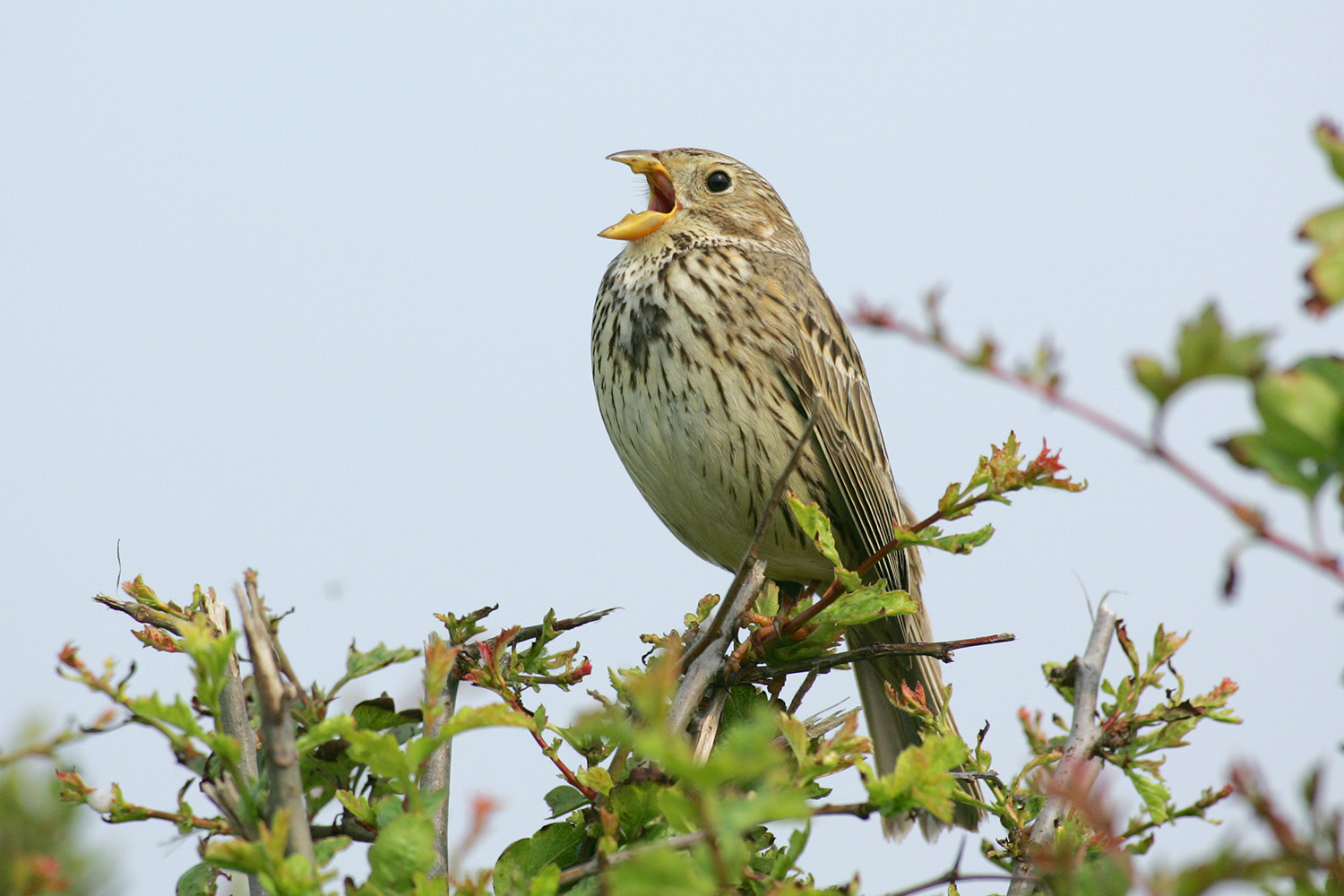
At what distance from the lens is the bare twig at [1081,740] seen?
7.23 feet

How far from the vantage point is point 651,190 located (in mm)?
5199

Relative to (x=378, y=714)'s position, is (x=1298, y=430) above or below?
below

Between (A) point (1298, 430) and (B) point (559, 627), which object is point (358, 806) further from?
(A) point (1298, 430)

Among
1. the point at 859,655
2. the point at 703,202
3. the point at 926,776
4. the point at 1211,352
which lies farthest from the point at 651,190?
the point at 1211,352

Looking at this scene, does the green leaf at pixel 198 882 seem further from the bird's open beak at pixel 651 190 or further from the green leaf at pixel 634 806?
the bird's open beak at pixel 651 190

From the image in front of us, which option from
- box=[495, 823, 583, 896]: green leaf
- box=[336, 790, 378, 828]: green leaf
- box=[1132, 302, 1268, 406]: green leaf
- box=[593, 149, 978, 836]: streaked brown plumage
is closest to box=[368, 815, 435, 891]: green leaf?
box=[336, 790, 378, 828]: green leaf

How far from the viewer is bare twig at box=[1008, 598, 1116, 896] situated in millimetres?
2204

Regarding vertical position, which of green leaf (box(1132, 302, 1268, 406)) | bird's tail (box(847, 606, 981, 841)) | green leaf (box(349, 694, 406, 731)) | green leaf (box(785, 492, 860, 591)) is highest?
bird's tail (box(847, 606, 981, 841))

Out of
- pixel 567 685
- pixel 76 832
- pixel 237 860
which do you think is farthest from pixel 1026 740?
pixel 76 832

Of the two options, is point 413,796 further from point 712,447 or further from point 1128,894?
point 712,447

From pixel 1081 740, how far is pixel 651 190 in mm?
3292

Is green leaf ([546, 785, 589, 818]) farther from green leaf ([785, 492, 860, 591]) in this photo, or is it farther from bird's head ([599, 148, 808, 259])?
bird's head ([599, 148, 808, 259])

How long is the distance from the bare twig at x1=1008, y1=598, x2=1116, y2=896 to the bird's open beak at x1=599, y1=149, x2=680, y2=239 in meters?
2.54

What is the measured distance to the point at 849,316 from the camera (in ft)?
3.79
